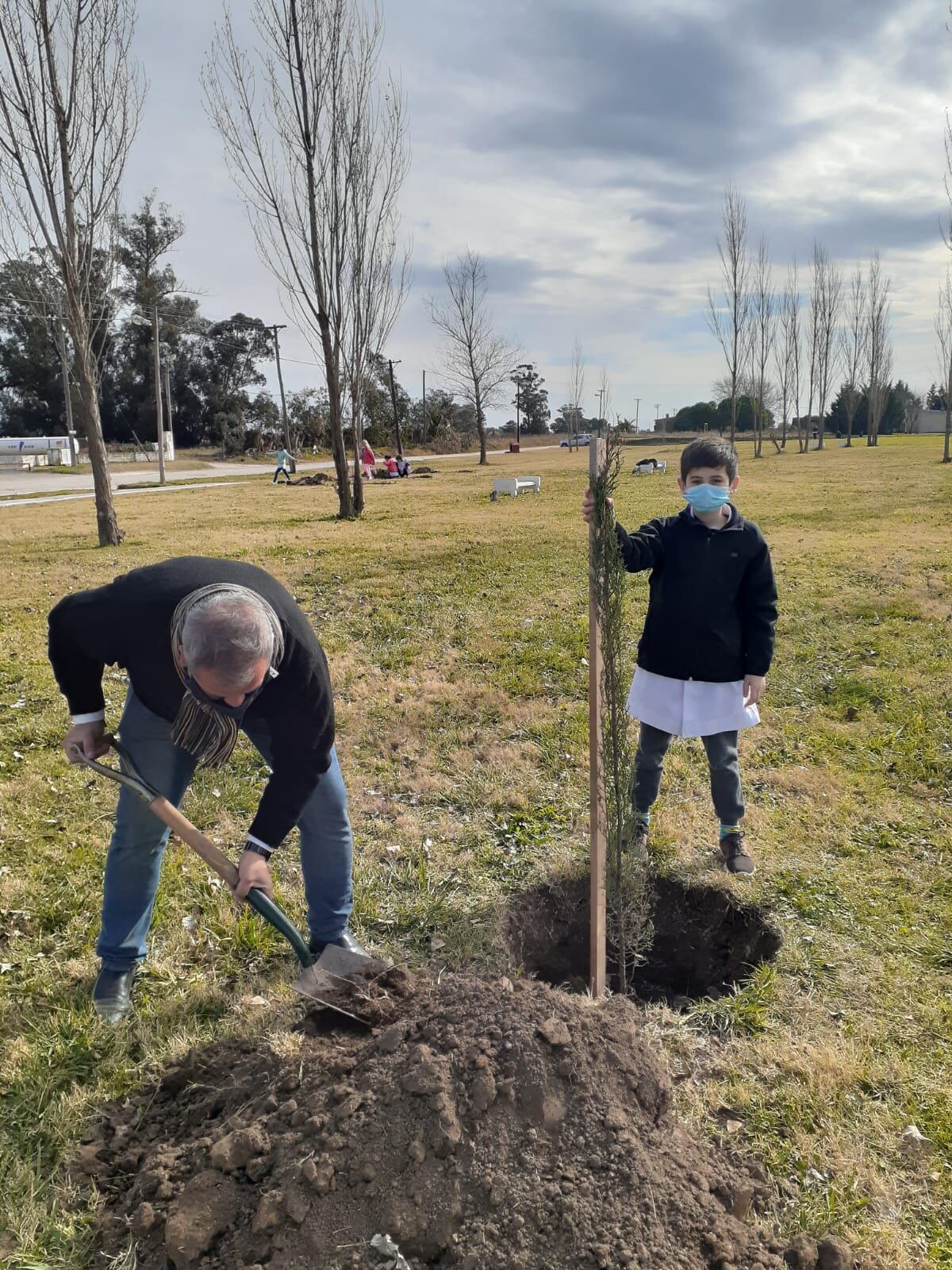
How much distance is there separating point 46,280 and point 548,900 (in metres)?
13.9

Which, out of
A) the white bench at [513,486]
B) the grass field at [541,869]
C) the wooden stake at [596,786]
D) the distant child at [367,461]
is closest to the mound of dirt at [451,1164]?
the grass field at [541,869]

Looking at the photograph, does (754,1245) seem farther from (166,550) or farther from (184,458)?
(184,458)

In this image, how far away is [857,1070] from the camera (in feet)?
8.29

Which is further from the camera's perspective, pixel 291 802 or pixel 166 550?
pixel 166 550

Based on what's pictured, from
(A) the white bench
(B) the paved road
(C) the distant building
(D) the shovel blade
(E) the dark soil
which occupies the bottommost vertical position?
(E) the dark soil

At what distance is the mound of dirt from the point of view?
1.75 m

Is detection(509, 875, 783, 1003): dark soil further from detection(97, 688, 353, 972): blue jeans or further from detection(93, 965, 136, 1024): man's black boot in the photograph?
detection(93, 965, 136, 1024): man's black boot

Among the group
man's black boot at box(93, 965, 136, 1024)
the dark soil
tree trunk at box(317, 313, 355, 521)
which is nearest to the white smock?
the dark soil

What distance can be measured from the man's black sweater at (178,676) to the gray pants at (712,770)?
165cm

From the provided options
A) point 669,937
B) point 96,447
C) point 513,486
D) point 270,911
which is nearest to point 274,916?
point 270,911

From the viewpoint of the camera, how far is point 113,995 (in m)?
2.81

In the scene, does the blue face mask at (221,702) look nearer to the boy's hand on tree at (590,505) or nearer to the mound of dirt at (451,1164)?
the mound of dirt at (451,1164)

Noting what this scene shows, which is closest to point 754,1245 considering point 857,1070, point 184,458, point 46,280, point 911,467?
point 857,1070

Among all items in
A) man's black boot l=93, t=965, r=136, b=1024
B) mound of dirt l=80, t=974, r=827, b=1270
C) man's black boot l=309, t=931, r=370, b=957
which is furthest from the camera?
man's black boot l=309, t=931, r=370, b=957
